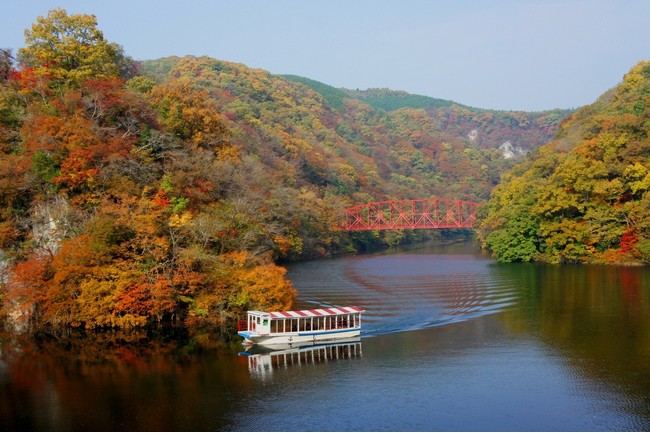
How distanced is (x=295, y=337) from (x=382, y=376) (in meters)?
5.85

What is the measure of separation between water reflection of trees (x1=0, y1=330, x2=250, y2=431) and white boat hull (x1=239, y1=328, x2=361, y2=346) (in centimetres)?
126

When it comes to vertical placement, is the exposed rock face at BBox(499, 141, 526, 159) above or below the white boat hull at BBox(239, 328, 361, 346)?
above

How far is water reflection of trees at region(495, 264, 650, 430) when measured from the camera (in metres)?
23.5

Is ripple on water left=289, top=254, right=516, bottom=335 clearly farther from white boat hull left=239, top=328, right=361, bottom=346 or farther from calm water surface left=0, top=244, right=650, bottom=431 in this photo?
white boat hull left=239, top=328, right=361, bottom=346

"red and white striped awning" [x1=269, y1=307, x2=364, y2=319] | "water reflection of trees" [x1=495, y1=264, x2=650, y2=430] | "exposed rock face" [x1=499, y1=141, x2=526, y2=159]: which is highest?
"exposed rock face" [x1=499, y1=141, x2=526, y2=159]

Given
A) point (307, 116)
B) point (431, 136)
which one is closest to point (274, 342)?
point (307, 116)

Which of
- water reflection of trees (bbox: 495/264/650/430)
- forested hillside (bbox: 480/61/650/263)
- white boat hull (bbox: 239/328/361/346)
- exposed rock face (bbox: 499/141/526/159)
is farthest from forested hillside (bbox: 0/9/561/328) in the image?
exposed rock face (bbox: 499/141/526/159)

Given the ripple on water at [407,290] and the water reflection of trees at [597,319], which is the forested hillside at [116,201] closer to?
the ripple on water at [407,290]

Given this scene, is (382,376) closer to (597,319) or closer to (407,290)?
(597,319)

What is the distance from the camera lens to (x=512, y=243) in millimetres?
59250

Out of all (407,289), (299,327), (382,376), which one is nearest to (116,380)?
(299,327)

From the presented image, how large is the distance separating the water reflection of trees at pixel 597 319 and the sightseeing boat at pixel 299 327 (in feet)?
27.8

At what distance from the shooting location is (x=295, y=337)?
28453 mm

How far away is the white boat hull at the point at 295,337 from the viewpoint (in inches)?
1101
